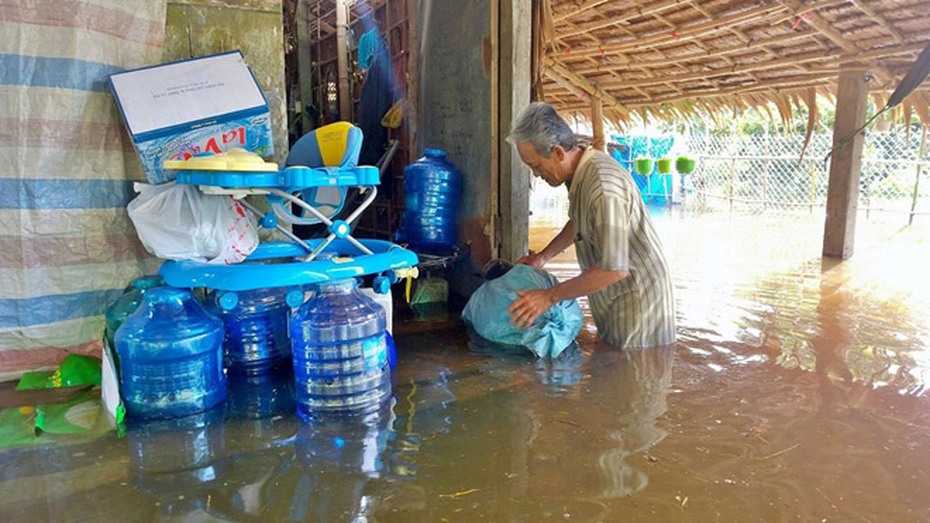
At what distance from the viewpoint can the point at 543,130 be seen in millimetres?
2924

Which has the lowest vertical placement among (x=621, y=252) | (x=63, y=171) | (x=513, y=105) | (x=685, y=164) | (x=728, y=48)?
(x=621, y=252)

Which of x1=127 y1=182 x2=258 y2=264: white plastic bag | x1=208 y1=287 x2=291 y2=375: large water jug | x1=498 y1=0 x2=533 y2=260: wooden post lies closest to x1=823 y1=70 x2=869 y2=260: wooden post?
x1=498 y1=0 x2=533 y2=260: wooden post

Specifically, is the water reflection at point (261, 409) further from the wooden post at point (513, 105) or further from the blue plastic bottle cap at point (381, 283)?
the wooden post at point (513, 105)

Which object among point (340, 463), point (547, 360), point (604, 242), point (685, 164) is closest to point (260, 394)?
point (340, 463)

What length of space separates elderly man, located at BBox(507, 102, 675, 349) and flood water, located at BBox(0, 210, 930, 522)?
0.20 metres

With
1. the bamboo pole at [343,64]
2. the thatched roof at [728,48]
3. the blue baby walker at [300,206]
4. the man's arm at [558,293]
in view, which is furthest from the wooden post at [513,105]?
the bamboo pole at [343,64]

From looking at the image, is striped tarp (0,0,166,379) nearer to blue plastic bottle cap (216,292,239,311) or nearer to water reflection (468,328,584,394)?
blue plastic bottle cap (216,292,239,311)

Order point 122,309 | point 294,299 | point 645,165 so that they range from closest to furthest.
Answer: point 294,299, point 122,309, point 645,165

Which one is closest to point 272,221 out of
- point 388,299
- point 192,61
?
point 388,299

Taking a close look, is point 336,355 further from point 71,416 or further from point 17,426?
point 17,426

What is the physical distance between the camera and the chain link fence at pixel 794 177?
1015 centimetres

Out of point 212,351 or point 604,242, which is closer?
point 212,351

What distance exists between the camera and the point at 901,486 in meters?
1.93

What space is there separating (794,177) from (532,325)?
11.0 meters
